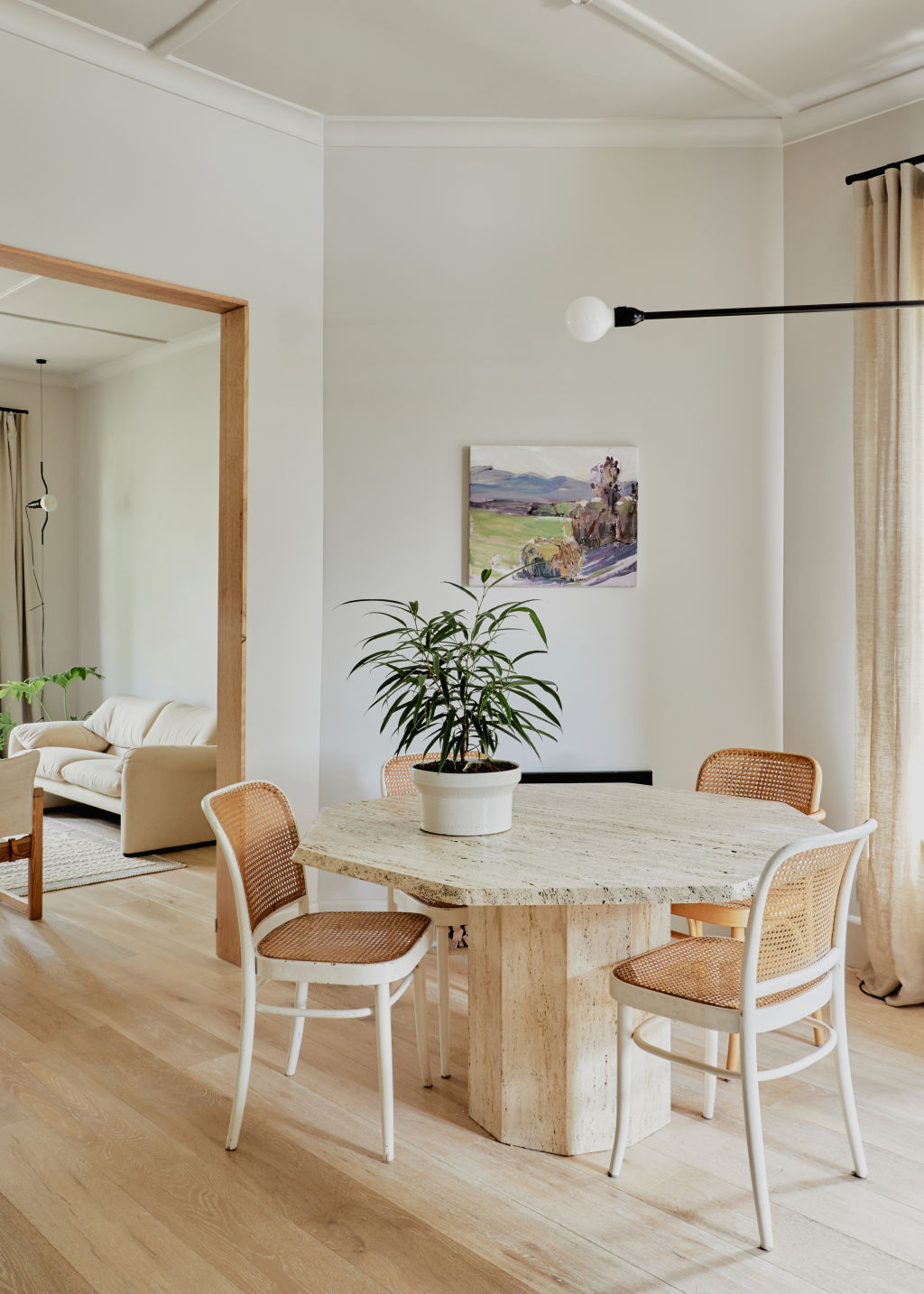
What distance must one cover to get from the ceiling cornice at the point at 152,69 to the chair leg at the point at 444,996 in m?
2.95

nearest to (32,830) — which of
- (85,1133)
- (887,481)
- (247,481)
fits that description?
(247,481)

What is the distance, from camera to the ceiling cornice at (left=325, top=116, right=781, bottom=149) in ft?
12.8

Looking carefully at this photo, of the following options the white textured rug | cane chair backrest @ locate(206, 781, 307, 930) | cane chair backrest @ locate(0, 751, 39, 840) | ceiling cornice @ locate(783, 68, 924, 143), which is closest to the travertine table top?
cane chair backrest @ locate(206, 781, 307, 930)

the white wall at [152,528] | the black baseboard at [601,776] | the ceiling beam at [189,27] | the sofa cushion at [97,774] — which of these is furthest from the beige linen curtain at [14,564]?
the black baseboard at [601,776]

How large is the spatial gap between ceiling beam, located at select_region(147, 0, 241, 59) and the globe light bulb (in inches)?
58.1

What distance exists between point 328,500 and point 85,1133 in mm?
2340

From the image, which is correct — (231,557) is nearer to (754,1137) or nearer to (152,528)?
(754,1137)

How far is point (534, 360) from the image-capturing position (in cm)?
396

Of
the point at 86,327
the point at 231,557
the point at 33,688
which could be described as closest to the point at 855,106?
the point at 231,557

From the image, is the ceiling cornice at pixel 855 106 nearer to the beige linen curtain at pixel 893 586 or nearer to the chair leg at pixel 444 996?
the beige linen curtain at pixel 893 586

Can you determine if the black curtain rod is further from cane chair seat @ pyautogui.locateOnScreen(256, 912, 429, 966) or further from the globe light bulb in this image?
cane chair seat @ pyautogui.locateOnScreen(256, 912, 429, 966)

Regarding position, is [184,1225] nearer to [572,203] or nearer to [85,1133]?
[85,1133]

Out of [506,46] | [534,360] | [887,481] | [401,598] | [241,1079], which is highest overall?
[506,46]

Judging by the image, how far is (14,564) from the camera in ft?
25.3
